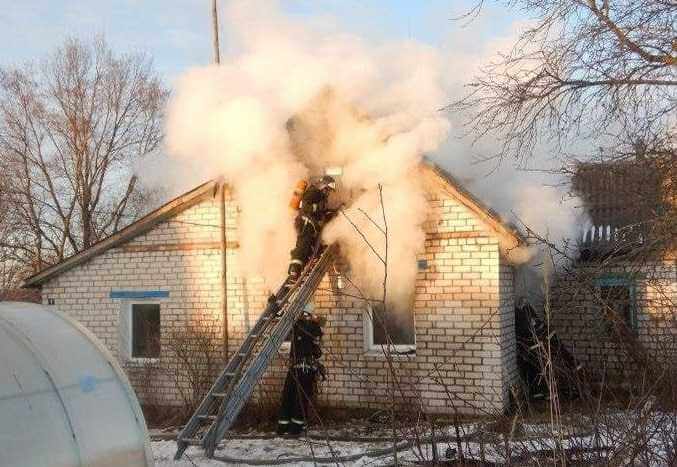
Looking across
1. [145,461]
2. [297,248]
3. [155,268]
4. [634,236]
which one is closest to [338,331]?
[297,248]

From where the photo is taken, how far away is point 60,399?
13.0 ft

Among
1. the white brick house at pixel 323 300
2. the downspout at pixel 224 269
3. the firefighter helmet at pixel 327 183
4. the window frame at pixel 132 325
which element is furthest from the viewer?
the window frame at pixel 132 325

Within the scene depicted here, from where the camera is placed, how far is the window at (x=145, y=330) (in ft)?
38.4

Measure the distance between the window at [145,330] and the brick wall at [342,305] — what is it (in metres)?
0.25

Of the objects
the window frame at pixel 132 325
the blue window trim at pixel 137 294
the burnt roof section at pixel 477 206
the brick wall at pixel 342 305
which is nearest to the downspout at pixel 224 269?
the brick wall at pixel 342 305

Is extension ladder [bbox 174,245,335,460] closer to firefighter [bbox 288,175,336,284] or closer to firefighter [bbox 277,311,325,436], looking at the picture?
firefighter [bbox 288,175,336,284]

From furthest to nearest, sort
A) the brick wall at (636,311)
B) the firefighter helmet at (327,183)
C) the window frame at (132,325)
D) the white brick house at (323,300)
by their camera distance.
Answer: the window frame at (132,325) < the firefighter helmet at (327,183) < the white brick house at (323,300) < the brick wall at (636,311)

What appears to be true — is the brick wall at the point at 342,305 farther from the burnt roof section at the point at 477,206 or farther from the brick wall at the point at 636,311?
the brick wall at the point at 636,311

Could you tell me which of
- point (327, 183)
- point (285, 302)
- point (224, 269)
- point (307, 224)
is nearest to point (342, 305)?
point (285, 302)

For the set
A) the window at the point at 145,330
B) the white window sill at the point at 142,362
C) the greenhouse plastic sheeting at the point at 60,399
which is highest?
the greenhouse plastic sheeting at the point at 60,399

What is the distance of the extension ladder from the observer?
7609 mm

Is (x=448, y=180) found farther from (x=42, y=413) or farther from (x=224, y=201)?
(x=42, y=413)

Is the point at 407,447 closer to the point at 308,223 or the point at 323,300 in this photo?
the point at 308,223

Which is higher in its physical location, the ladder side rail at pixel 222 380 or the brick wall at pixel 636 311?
the brick wall at pixel 636 311
